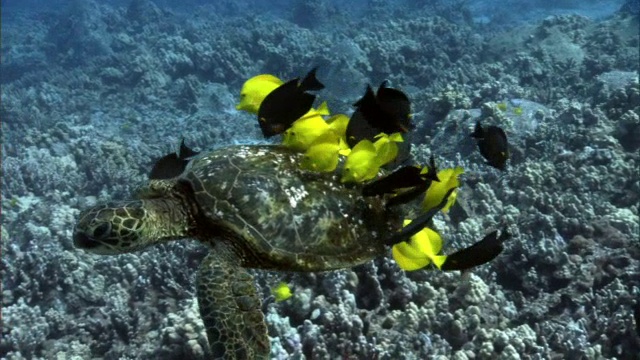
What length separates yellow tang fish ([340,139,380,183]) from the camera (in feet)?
8.85

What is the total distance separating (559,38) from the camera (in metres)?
14.0

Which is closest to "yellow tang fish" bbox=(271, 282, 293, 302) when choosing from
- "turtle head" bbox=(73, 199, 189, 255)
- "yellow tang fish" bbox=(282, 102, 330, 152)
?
"turtle head" bbox=(73, 199, 189, 255)

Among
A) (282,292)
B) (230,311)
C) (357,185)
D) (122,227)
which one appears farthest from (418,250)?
(122,227)

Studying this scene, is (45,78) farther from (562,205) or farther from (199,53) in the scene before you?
(562,205)

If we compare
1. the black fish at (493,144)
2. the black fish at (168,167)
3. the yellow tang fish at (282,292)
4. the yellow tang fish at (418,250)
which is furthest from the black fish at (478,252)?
the black fish at (168,167)

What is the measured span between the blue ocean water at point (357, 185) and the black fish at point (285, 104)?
46 centimetres

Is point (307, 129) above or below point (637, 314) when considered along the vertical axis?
above

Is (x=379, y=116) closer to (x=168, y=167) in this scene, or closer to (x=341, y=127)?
(x=341, y=127)

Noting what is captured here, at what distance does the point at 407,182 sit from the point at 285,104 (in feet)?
2.94

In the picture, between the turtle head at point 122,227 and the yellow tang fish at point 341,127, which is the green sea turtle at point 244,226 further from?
the yellow tang fish at point 341,127

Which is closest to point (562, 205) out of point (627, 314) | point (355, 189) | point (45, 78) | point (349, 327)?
point (627, 314)

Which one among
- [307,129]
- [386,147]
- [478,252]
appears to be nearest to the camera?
[478,252]

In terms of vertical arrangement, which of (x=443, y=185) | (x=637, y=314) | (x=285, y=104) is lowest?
(x=637, y=314)

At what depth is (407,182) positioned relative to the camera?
8.71 ft
